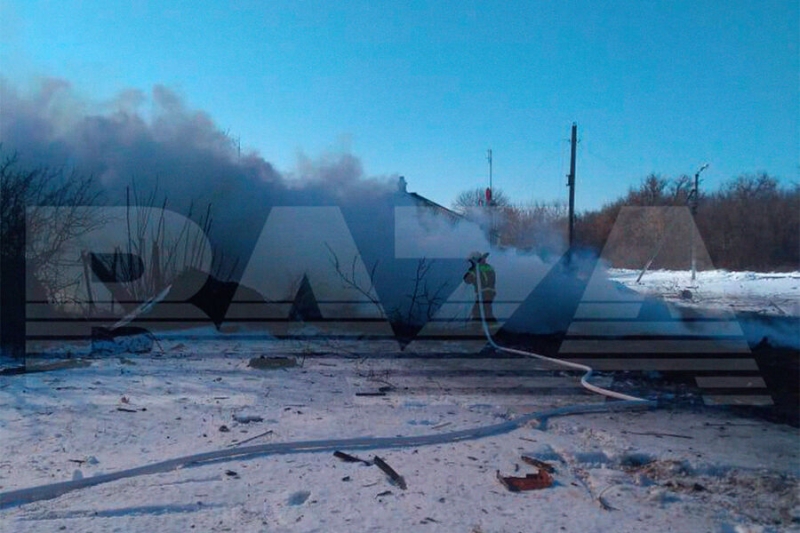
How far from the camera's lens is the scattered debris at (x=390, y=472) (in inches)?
155

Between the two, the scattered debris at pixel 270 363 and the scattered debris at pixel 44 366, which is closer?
the scattered debris at pixel 44 366

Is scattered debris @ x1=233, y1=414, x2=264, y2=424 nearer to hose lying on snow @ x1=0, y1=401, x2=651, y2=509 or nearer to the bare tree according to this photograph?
hose lying on snow @ x1=0, y1=401, x2=651, y2=509

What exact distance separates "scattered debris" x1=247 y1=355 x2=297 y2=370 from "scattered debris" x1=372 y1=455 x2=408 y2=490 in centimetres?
390

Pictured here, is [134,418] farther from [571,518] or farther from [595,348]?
[595,348]

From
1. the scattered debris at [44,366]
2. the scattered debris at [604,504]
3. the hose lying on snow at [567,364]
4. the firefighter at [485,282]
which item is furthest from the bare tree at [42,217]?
the scattered debris at [604,504]

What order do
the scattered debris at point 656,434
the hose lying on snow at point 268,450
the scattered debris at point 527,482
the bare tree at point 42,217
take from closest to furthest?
the hose lying on snow at point 268,450 → the scattered debris at point 527,482 → the scattered debris at point 656,434 → the bare tree at point 42,217

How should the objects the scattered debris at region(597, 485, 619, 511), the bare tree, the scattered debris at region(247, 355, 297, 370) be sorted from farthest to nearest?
the bare tree < the scattered debris at region(247, 355, 297, 370) < the scattered debris at region(597, 485, 619, 511)

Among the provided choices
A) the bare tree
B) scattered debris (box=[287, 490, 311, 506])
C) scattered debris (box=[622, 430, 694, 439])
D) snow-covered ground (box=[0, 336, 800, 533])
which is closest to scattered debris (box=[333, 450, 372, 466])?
snow-covered ground (box=[0, 336, 800, 533])

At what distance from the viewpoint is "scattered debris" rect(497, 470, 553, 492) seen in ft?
12.8

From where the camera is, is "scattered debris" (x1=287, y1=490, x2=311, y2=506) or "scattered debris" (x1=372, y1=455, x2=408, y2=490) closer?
"scattered debris" (x1=287, y1=490, x2=311, y2=506)

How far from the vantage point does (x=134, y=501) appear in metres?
3.65

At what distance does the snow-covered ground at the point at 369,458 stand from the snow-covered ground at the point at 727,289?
974 cm

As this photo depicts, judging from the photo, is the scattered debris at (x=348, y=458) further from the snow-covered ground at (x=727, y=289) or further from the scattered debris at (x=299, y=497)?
the snow-covered ground at (x=727, y=289)

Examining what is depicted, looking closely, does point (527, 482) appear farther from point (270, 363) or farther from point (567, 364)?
point (270, 363)
